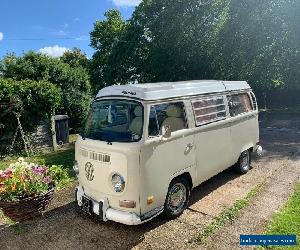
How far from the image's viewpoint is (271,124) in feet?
65.4

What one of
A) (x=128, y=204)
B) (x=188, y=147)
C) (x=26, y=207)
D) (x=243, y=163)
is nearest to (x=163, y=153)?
(x=188, y=147)

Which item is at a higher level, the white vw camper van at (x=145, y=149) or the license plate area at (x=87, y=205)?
the white vw camper van at (x=145, y=149)

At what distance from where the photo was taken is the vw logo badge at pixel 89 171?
6.84 metres

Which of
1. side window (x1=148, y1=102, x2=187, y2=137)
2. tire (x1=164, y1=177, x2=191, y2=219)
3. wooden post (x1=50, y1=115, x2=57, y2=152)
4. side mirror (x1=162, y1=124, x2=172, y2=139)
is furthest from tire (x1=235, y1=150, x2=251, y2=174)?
wooden post (x1=50, y1=115, x2=57, y2=152)

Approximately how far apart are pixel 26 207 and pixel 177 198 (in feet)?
10.7

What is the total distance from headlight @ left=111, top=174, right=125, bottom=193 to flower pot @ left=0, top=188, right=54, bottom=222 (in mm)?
1804

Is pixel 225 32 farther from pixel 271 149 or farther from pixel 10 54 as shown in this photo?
pixel 10 54

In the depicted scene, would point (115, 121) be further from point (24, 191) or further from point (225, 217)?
point (225, 217)

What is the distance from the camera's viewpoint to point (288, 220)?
6992mm

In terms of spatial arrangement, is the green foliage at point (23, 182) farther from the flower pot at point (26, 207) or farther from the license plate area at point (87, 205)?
the license plate area at point (87, 205)

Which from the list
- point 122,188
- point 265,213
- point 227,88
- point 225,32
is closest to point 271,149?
point 227,88

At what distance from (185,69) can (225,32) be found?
4948 mm

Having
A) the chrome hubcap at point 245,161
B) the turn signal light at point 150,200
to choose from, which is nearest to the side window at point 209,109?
the chrome hubcap at point 245,161

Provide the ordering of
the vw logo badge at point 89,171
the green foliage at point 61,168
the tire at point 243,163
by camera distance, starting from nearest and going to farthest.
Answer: the vw logo badge at point 89,171, the green foliage at point 61,168, the tire at point 243,163
